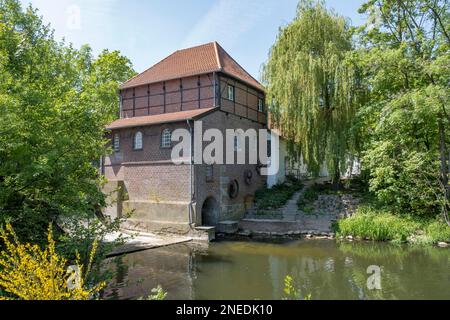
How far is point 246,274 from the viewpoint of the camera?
10.2 meters

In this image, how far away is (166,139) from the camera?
→ 56.2 feet

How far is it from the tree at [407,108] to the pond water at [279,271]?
278 cm

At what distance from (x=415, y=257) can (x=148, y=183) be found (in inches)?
463

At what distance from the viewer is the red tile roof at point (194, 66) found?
713 inches

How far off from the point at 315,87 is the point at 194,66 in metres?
6.31

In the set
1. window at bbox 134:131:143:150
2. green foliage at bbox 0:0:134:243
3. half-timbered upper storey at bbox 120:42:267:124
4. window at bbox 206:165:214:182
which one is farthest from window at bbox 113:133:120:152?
green foliage at bbox 0:0:134:243

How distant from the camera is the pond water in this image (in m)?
8.42

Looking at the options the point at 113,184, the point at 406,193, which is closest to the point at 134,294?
the point at 113,184

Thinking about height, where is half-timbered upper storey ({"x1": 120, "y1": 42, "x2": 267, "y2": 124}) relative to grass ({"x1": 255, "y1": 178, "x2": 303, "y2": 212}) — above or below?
above

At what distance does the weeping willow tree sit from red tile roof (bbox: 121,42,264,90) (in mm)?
2205

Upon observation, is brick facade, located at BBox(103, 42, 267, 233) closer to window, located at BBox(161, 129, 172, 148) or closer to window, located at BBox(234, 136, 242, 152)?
window, located at BBox(161, 129, 172, 148)

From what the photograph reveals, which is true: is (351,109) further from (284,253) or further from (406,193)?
(284,253)

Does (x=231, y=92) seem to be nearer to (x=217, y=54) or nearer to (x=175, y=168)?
(x=217, y=54)

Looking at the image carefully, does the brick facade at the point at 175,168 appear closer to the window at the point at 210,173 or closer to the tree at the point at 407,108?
the window at the point at 210,173
